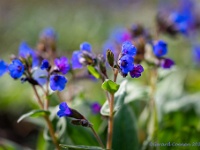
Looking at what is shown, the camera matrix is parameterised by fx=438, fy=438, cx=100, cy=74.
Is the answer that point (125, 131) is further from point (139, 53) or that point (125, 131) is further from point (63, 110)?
point (63, 110)

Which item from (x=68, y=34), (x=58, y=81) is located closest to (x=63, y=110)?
(x=58, y=81)

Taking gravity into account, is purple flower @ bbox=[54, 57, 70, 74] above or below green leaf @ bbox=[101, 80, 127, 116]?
above

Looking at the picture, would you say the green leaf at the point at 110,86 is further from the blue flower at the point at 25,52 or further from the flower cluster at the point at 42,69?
the blue flower at the point at 25,52

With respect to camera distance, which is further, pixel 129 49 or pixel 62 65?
pixel 62 65

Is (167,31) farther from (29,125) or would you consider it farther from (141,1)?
(141,1)

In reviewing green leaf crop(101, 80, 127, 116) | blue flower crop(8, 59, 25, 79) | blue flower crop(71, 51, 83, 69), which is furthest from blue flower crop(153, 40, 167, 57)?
blue flower crop(8, 59, 25, 79)

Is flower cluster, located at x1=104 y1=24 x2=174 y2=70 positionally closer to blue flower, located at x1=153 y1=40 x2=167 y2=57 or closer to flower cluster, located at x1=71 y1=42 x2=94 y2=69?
blue flower, located at x1=153 y1=40 x2=167 y2=57
